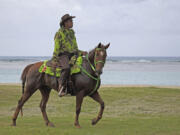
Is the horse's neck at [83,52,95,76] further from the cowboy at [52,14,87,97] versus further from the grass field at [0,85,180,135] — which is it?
the grass field at [0,85,180,135]

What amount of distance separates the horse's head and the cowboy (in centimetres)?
91

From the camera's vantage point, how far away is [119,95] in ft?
78.8

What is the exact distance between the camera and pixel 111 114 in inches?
637

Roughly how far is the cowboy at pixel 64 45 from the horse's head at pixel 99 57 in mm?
905

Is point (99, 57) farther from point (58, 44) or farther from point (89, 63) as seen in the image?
point (58, 44)

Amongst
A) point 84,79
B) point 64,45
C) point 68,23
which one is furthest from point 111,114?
point 68,23

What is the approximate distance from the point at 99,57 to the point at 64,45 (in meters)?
1.44

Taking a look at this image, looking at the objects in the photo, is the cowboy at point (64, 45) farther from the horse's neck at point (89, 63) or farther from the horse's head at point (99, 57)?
the horse's head at point (99, 57)

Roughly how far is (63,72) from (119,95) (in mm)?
14598

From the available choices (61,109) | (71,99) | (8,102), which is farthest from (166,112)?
(8,102)

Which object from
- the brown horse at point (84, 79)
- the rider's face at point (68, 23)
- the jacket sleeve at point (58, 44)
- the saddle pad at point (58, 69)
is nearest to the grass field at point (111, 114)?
the brown horse at point (84, 79)

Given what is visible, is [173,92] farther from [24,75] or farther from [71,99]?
[24,75]

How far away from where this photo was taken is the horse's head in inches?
364

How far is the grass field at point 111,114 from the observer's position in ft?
32.2
